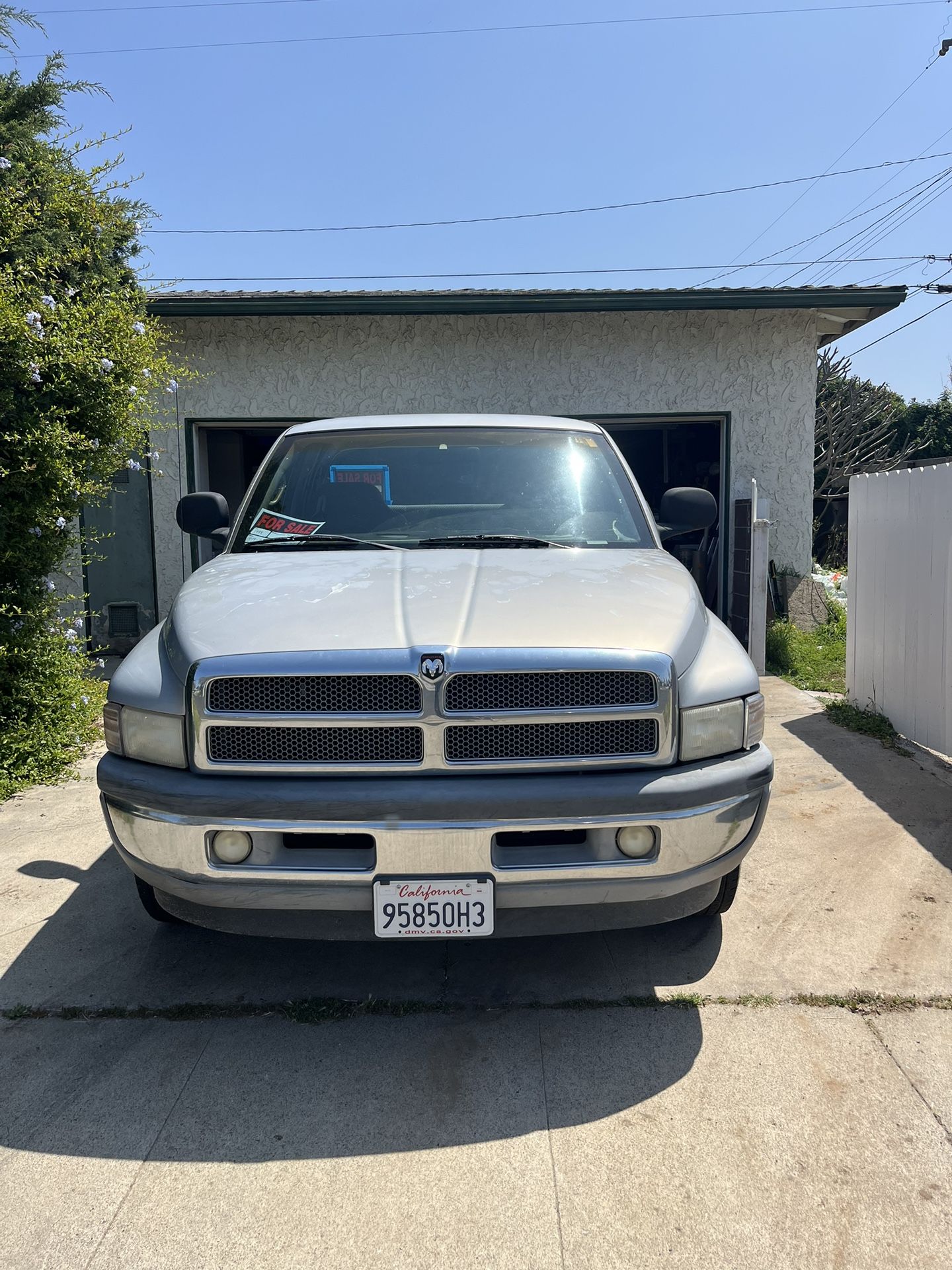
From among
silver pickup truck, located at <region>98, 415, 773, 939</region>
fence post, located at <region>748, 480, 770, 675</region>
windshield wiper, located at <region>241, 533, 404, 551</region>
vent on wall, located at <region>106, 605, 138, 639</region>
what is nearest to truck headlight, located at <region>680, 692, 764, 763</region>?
silver pickup truck, located at <region>98, 415, 773, 939</region>

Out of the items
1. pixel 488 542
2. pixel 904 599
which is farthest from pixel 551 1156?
pixel 904 599

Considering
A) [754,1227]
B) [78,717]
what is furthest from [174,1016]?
[78,717]

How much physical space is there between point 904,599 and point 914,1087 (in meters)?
3.98

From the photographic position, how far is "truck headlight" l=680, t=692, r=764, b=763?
266 centimetres

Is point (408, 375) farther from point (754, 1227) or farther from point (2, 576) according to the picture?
point (754, 1227)

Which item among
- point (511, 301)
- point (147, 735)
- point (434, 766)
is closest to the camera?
point (434, 766)

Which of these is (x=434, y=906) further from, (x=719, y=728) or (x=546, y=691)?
(x=719, y=728)

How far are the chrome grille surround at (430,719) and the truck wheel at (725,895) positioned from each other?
0.80 metres

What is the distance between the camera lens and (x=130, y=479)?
944 centimetres

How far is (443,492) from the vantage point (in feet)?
13.0

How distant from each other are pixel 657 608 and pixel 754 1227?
5.47ft

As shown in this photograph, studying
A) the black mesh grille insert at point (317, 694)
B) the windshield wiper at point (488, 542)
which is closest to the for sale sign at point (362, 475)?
the windshield wiper at point (488, 542)

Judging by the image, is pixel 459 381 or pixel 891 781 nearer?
pixel 891 781

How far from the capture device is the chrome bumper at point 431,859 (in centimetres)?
248
